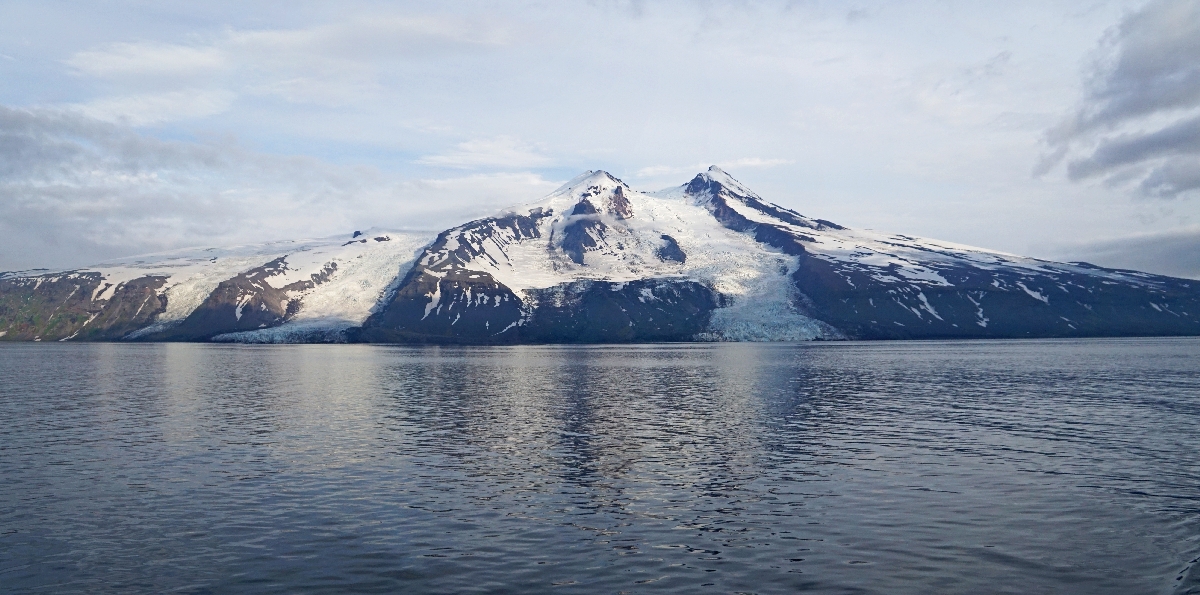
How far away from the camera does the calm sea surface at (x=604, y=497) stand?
1092 inches

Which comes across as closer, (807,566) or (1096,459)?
(807,566)

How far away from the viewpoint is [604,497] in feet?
131

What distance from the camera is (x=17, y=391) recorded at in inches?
4021

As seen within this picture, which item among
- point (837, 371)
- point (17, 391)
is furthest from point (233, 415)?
point (837, 371)

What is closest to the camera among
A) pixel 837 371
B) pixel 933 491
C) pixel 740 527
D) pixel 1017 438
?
pixel 740 527

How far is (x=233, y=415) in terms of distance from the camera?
7500 cm

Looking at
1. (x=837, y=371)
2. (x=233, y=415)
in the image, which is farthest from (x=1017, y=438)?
(x=837, y=371)

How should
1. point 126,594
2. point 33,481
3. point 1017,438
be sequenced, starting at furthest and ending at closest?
point 1017,438 → point 33,481 → point 126,594

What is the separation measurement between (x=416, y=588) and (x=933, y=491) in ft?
89.0

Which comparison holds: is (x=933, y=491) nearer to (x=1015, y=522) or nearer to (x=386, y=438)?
(x=1015, y=522)

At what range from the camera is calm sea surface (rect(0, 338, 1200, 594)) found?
2773 cm

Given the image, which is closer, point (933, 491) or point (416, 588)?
point (416, 588)

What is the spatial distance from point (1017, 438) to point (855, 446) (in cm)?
1331

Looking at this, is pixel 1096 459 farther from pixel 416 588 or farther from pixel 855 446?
pixel 416 588
